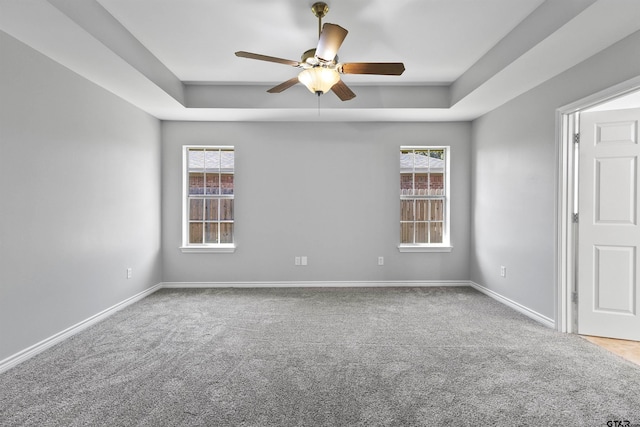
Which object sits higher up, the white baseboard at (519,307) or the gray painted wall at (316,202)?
the gray painted wall at (316,202)

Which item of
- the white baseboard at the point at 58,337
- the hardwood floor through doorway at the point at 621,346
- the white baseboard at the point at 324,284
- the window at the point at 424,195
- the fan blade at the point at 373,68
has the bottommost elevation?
the hardwood floor through doorway at the point at 621,346

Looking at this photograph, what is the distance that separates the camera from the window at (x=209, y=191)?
4.91m

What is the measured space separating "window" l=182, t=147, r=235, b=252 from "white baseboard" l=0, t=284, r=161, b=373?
130 centimetres

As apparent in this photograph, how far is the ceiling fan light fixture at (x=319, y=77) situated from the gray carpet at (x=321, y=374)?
2.16 meters

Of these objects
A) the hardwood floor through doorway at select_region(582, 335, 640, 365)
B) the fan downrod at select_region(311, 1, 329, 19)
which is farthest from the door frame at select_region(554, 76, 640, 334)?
the fan downrod at select_region(311, 1, 329, 19)

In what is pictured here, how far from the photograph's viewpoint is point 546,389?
2107 mm

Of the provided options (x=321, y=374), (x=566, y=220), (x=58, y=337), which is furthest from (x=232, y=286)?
(x=566, y=220)

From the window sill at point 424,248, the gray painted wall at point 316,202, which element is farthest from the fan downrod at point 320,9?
the window sill at point 424,248

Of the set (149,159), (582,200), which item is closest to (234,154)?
(149,159)

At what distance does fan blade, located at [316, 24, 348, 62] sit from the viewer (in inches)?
80.4

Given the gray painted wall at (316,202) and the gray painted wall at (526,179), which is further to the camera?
the gray painted wall at (316,202)

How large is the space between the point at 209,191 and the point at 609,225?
15.5 ft

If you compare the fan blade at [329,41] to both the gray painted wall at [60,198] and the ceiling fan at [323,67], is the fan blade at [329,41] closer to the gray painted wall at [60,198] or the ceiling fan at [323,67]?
the ceiling fan at [323,67]

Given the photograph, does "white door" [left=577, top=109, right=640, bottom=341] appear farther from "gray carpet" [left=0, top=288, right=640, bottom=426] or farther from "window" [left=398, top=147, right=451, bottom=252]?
"window" [left=398, top=147, right=451, bottom=252]
